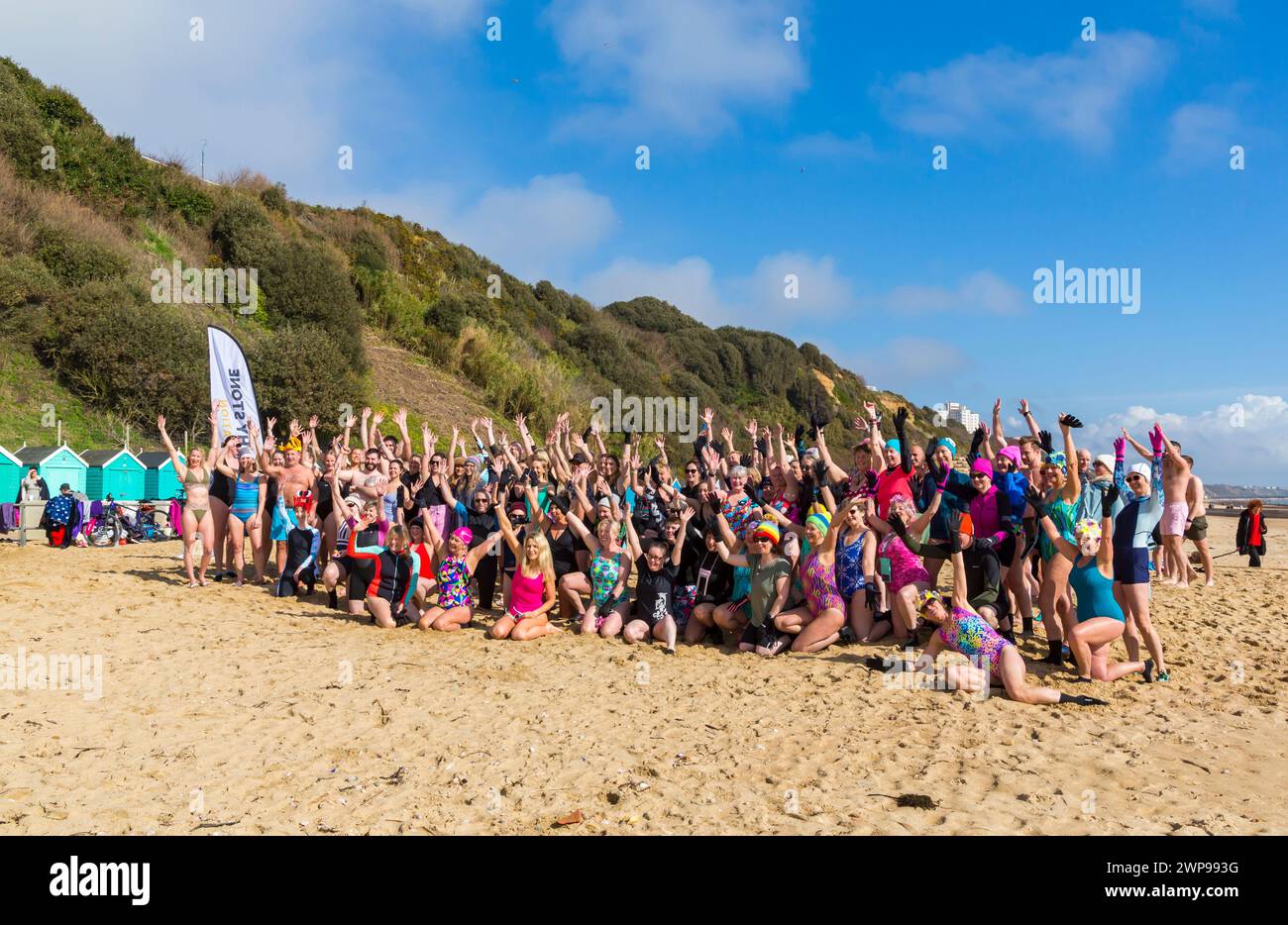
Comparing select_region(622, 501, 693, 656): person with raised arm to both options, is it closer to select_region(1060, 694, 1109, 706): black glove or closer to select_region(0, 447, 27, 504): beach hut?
select_region(1060, 694, 1109, 706): black glove

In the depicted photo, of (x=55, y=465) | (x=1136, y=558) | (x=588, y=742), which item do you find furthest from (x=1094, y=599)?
(x=55, y=465)

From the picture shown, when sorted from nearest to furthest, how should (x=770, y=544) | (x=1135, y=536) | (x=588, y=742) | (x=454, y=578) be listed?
(x=588, y=742) < (x=1135, y=536) < (x=770, y=544) < (x=454, y=578)

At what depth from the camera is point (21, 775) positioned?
13.1 ft

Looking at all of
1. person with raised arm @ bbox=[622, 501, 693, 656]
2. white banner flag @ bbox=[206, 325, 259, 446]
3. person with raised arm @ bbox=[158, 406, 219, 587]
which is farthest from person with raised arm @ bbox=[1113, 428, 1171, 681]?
white banner flag @ bbox=[206, 325, 259, 446]

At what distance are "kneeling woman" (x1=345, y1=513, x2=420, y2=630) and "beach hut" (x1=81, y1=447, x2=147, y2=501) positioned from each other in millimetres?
9438

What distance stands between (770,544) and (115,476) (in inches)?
529

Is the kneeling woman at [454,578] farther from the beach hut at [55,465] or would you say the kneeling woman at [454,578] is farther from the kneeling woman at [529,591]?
the beach hut at [55,465]

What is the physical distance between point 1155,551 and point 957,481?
6165 mm

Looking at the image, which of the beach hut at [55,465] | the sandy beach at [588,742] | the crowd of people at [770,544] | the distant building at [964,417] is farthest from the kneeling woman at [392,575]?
the distant building at [964,417]

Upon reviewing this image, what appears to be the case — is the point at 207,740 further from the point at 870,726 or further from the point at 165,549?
the point at 165,549

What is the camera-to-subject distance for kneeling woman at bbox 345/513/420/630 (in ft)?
24.9

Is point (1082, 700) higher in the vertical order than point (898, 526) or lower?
lower

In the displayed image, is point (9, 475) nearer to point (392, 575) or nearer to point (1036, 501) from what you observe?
point (392, 575)

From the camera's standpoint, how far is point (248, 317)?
23.9 m
